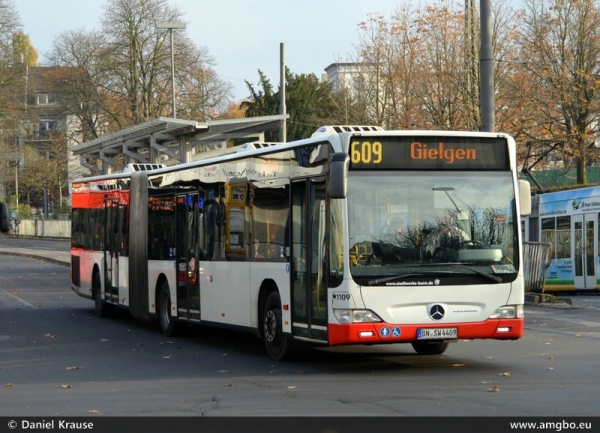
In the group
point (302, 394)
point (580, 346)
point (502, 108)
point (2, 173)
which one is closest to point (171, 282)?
point (580, 346)

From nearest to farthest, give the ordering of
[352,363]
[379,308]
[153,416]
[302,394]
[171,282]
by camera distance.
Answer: [153,416], [302,394], [379,308], [352,363], [171,282]

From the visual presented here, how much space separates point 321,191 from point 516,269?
97.0 inches

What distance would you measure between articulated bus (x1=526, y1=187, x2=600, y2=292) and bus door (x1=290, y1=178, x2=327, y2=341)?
1851 centimetres

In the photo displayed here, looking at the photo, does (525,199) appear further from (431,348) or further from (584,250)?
(584,250)

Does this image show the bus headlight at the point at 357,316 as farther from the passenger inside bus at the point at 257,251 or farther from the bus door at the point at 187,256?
the bus door at the point at 187,256

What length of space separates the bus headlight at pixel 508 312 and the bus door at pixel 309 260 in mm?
2005

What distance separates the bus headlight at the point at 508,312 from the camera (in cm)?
1308

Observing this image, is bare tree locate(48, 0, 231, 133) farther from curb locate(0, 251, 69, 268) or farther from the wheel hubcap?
the wheel hubcap

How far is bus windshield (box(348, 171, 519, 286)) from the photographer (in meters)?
12.7

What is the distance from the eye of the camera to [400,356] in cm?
1494

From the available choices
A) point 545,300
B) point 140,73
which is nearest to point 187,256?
point 545,300

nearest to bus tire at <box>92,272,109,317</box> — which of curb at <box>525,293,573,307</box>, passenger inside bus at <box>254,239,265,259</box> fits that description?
curb at <box>525,293,573,307</box>

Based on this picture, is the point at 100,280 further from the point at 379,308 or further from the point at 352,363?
the point at 379,308

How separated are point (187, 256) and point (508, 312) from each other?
6.48 m
